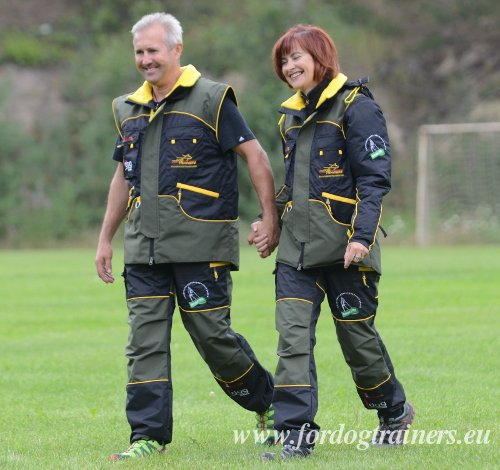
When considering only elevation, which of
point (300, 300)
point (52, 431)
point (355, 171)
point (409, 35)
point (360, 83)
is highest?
point (409, 35)

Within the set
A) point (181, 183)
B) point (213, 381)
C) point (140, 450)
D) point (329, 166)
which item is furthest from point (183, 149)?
point (213, 381)

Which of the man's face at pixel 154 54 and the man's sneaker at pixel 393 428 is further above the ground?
the man's face at pixel 154 54

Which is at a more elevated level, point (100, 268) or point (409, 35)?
point (409, 35)

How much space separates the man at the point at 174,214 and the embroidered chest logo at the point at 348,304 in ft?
1.57

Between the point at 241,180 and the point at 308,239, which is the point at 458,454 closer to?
the point at 308,239

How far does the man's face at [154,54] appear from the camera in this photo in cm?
Answer: 634

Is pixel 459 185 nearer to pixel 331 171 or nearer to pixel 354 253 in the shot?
pixel 331 171

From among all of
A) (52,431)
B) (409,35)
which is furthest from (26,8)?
(52,431)

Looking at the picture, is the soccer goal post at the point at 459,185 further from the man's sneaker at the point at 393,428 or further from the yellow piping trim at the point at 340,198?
the yellow piping trim at the point at 340,198

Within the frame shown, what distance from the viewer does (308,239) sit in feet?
20.0

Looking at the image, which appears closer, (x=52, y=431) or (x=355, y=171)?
(x=355, y=171)

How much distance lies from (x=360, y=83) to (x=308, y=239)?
2.66 feet

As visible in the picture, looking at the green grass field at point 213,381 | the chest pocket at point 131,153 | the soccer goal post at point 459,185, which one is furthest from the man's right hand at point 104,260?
the soccer goal post at point 459,185
